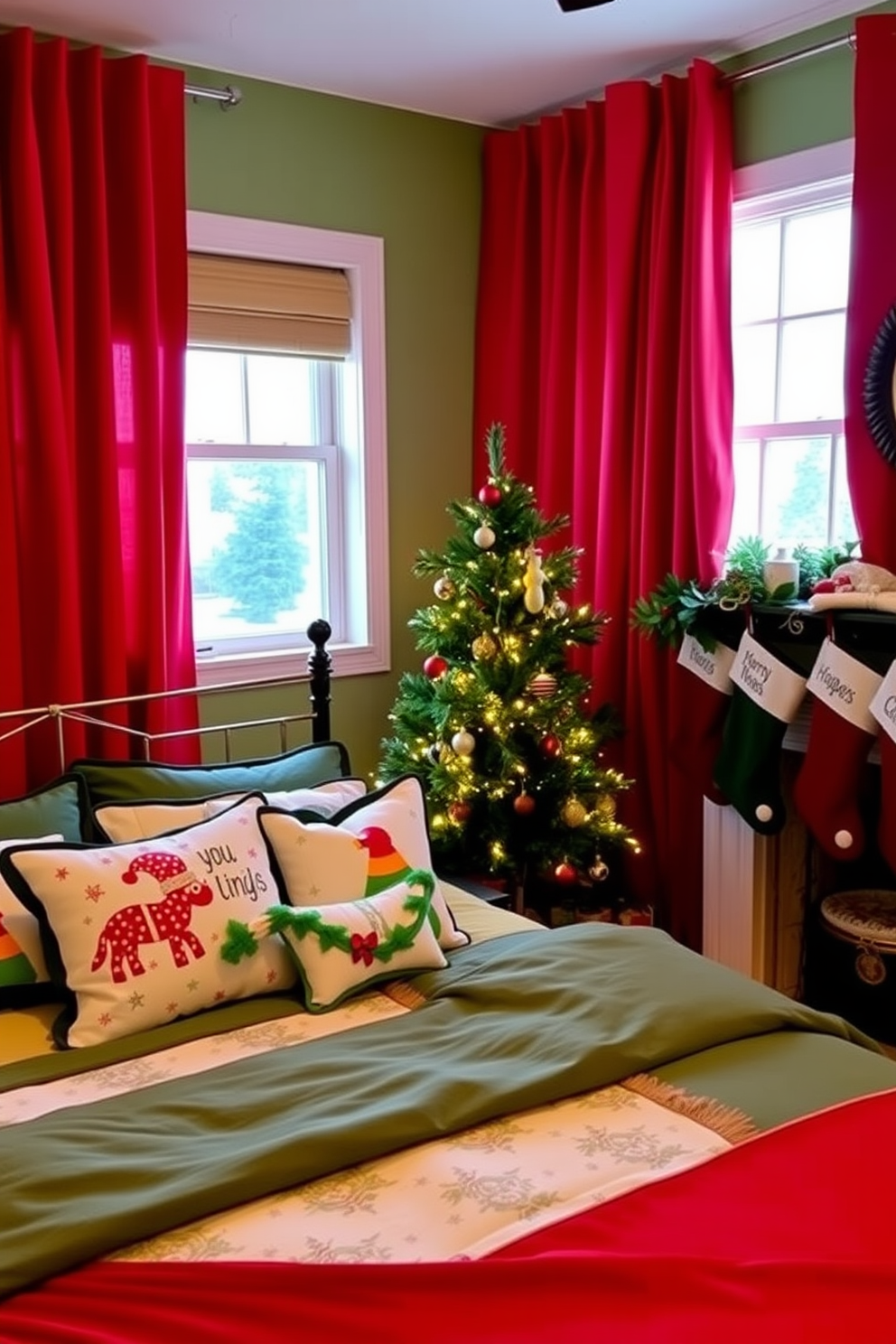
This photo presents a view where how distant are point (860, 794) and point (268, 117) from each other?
2.38 m

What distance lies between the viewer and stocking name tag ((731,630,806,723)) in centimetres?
284

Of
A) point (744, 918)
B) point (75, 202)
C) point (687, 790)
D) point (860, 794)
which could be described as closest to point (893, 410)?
point (860, 794)

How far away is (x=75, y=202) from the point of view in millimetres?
2820

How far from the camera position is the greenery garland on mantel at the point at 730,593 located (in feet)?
9.61

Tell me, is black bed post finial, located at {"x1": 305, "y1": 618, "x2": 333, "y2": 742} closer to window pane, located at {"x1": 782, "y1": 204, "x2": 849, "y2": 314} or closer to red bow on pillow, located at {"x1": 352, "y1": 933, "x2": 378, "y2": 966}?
red bow on pillow, located at {"x1": 352, "y1": 933, "x2": 378, "y2": 966}

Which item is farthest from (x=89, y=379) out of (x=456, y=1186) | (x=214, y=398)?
(x=456, y=1186)

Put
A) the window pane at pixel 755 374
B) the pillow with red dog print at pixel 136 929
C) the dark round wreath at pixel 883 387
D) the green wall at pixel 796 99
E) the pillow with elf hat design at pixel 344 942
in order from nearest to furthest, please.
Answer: the pillow with red dog print at pixel 136 929 → the pillow with elf hat design at pixel 344 942 → the dark round wreath at pixel 883 387 → the green wall at pixel 796 99 → the window pane at pixel 755 374

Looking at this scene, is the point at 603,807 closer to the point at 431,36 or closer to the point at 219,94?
the point at 431,36

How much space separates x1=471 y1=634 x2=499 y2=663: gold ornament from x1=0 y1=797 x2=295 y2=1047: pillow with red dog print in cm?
106

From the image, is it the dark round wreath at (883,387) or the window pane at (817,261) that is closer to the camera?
the dark round wreath at (883,387)

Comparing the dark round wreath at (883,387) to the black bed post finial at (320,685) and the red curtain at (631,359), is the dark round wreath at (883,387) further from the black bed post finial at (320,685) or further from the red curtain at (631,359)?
the black bed post finial at (320,685)

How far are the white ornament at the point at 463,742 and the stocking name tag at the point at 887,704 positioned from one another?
961 mm

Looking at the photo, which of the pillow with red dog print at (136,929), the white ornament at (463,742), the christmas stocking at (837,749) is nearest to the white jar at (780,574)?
the christmas stocking at (837,749)

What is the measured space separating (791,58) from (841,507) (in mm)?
1113
